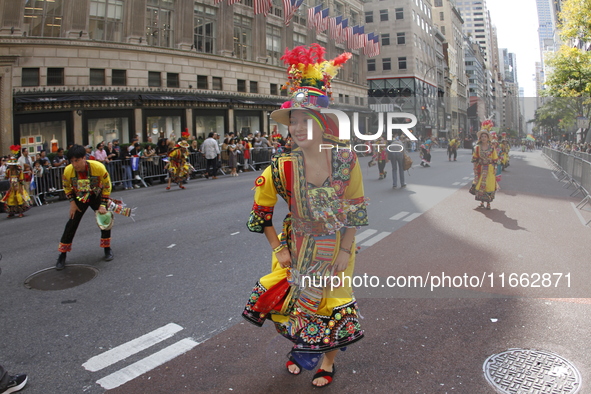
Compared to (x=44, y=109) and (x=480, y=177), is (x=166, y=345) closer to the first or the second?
(x=480, y=177)

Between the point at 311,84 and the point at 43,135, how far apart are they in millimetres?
23325

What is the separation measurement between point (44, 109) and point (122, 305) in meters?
20.8

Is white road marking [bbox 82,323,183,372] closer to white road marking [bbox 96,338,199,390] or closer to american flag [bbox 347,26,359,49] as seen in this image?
white road marking [bbox 96,338,199,390]

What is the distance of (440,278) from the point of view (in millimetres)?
5574

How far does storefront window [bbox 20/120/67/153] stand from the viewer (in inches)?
861

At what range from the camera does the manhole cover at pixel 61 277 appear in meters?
5.64

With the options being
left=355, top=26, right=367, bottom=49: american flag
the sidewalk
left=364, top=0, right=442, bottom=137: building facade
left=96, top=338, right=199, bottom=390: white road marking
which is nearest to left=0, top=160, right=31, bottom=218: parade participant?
the sidewalk

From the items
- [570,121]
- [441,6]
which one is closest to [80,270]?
[570,121]

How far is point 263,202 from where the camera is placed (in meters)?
3.14

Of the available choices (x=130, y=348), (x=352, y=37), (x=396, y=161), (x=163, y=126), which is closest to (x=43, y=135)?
(x=163, y=126)

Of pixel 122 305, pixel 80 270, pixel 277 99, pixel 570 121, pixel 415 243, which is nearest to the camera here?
pixel 122 305

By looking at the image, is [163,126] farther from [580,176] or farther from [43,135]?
[580,176]

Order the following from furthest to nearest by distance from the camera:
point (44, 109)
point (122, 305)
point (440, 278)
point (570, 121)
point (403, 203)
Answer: point (570, 121) → point (44, 109) → point (403, 203) → point (440, 278) → point (122, 305)

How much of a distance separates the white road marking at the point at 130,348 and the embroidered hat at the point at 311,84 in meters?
2.30
